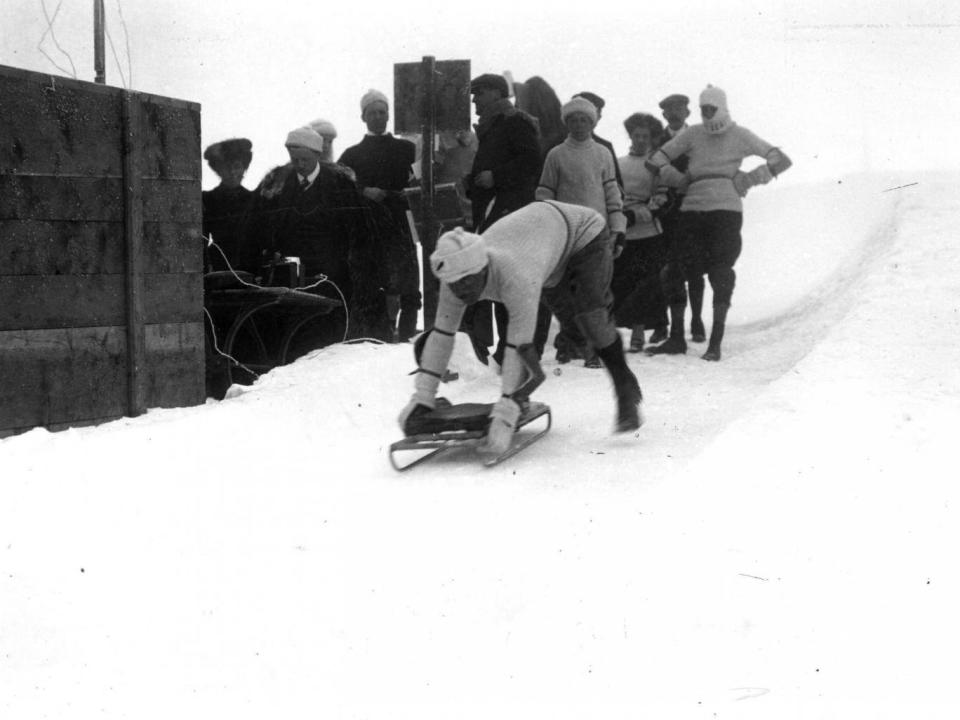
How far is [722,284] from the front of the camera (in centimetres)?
916

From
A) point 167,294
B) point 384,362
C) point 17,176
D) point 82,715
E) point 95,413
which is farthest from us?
point 384,362

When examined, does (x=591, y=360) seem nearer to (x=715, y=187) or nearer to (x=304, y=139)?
(x=715, y=187)

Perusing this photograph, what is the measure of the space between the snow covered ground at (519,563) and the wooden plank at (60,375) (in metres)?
0.38

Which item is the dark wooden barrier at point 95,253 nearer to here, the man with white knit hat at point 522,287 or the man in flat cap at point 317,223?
the man in flat cap at point 317,223

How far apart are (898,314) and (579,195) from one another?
239 cm

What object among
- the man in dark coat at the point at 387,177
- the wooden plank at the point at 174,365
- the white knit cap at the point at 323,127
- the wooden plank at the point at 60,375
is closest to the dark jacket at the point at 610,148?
the man in dark coat at the point at 387,177

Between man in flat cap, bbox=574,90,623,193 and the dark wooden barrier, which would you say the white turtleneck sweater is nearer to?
man in flat cap, bbox=574,90,623,193

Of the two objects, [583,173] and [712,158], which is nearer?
[583,173]

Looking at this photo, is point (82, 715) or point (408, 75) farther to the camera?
point (408, 75)

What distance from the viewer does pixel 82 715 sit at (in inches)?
150

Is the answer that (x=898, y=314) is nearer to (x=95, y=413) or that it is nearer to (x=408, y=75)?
(x=408, y=75)

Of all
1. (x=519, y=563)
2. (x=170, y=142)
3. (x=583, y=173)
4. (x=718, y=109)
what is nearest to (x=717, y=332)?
(x=718, y=109)

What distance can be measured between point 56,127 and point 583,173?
3639mm

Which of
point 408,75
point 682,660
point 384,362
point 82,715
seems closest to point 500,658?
point 682,660
